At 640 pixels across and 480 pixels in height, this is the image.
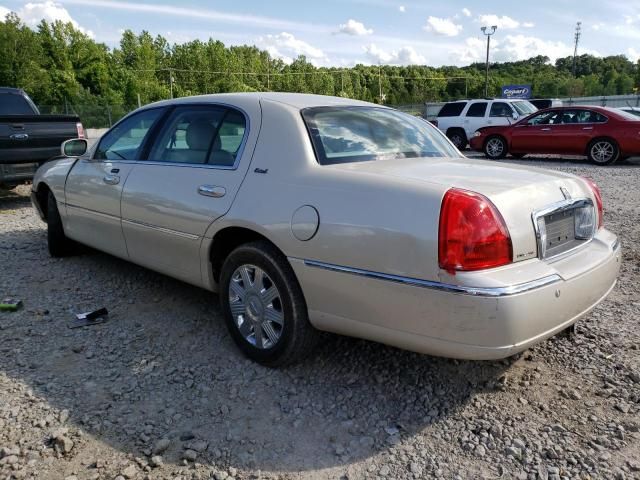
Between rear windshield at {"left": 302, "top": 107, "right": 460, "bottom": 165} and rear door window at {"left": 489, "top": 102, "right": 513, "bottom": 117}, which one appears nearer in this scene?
rear windshield at {"left": 302, "top": 107, "right": 460, "bottom": 165}

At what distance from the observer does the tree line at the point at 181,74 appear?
4978 cm

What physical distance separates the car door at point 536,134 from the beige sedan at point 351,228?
11.3 meters

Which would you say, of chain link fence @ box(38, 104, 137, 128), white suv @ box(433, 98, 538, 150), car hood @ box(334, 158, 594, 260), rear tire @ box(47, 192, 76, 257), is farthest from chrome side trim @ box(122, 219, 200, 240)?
chain link fence @ box(38, 104, 137, 128)

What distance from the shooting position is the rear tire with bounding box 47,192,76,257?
17.7 feet

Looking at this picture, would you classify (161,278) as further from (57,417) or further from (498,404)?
(498,404)

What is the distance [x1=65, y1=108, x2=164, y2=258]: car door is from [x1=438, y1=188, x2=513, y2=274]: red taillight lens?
2635 millimetres

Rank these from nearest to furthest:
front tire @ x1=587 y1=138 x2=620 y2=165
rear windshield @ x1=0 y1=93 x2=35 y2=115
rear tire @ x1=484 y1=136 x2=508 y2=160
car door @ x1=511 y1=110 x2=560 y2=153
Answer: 1. rear windshield @ x1=0 y1=93 x2=35 y2=115
2. front tire @ x1=587 y1=138 x2=620 y2=165
3. car door @ x1=511 y1=110 x2=560 y2=153
4. rear tire @ x1=484 y1=136 x2=508 y2=160

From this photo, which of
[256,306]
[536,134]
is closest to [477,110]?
[536,134]

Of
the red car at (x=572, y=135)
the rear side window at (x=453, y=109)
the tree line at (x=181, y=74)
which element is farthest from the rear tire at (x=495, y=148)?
the tree line at (x=181, y=74)

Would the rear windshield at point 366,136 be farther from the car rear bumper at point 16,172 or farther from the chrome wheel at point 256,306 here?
the car rear bumper at point 16,172

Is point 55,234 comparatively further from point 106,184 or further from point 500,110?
point 500,110

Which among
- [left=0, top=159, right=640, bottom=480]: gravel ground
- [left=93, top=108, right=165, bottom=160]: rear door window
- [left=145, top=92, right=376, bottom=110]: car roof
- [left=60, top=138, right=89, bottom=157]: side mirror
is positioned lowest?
[left=0, top=159, right=640, bottom=480]: gravel ground

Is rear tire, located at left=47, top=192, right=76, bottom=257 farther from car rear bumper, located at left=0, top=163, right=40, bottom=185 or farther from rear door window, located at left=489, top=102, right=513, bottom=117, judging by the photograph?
rear door window, located at left=489, top=102, right=513, bottom=117

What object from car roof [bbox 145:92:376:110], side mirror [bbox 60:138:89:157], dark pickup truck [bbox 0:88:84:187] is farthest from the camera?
dark pickup truck [bbox 0:88:84:187]
